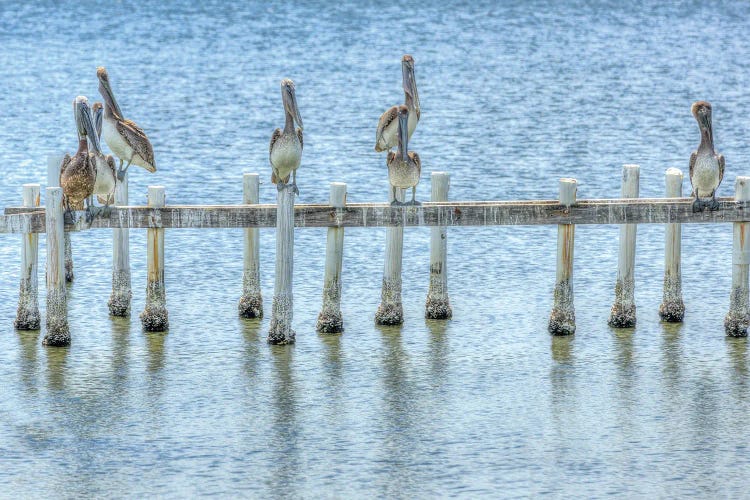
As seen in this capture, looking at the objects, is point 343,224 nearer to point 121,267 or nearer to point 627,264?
point 121,267

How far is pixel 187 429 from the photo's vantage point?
52.6ft

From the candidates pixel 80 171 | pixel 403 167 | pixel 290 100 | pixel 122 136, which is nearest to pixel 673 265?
pixel 403 167

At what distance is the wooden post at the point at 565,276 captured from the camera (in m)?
17.9

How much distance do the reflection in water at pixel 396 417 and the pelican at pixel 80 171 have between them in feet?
13.1

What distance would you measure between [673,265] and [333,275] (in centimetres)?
433

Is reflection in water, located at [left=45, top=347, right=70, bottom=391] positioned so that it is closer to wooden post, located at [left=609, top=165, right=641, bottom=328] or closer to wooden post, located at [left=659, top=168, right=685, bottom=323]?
wooden post, located at [left=609, top=165, right=641, bottom=328]

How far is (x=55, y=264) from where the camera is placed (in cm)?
1744

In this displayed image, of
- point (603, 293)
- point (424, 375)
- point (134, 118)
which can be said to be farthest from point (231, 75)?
point (424, 375)

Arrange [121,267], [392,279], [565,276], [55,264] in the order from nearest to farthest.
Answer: [55,264], [565,276], [392,279], [121,267]

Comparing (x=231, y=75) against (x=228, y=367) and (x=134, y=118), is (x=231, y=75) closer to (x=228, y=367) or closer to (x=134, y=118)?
(x=134, y=118)

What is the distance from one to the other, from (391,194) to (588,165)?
1729 centimetres

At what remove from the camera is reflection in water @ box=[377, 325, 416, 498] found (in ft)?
48.2

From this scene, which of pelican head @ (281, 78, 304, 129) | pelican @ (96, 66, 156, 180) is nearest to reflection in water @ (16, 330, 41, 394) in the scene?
pelican @ (96, 66, 156, 180)

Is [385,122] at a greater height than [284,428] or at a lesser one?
greater
